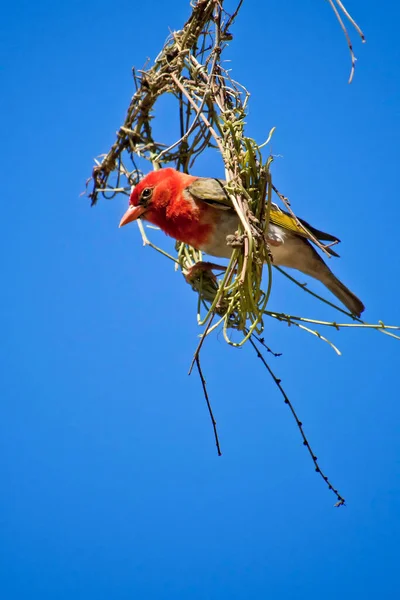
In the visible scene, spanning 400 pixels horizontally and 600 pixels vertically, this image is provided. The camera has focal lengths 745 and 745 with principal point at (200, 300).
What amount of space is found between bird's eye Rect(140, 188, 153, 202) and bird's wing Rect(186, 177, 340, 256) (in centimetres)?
16

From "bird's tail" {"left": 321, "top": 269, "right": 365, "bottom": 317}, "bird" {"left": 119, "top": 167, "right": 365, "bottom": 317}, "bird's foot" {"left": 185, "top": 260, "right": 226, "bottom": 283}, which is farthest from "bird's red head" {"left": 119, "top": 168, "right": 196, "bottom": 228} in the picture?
"bird's tail" {"left": 321, "top": 269, "right": 365, "bottom": 317}

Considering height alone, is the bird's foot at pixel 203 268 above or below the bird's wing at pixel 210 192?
below

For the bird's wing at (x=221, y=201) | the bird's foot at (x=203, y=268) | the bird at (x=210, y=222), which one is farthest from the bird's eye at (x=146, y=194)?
the bird's foot at (x=203, y=268)

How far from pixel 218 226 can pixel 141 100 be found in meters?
0.76

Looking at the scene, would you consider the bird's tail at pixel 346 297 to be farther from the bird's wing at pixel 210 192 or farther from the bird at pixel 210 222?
the bird's wing at pixel 210 192

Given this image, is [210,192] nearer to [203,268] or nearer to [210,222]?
[210,222]

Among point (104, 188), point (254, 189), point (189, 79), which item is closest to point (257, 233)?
point (254, 189)

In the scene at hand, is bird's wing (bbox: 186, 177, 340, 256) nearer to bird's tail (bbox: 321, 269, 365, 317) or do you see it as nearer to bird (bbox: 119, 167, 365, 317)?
bird (bbox: 119, 167, 365, 317)

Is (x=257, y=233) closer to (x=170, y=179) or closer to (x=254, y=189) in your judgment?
(x=254, y=189)

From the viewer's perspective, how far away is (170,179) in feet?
9.07

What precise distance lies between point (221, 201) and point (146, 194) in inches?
14.8

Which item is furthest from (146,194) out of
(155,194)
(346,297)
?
(346,297)

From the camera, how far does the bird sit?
8.60ft

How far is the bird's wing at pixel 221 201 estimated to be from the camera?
2551 millimetres
